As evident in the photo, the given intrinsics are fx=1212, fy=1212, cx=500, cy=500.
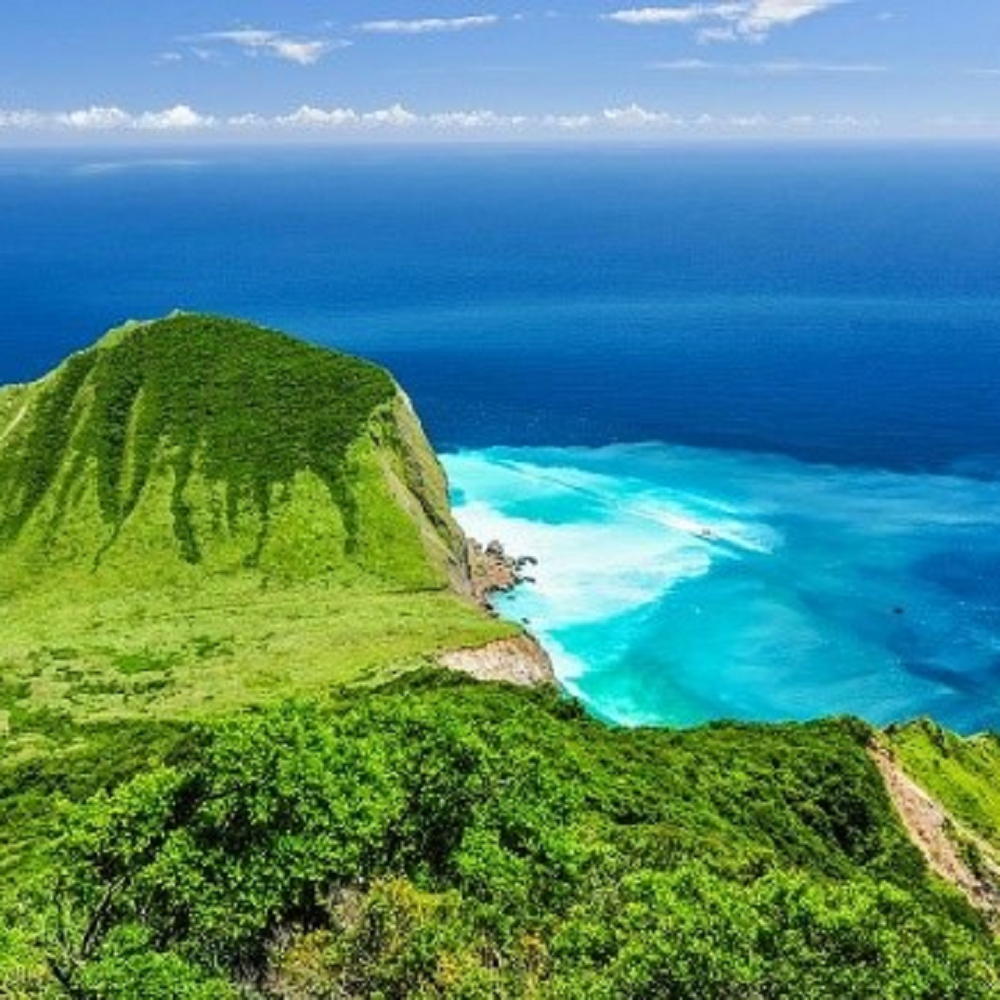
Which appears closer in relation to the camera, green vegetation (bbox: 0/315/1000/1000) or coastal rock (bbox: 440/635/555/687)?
green vegetation (bbox: 0/315/1000/1000)

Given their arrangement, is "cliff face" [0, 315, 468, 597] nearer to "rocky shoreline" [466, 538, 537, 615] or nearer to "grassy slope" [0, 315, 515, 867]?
"grassy slope" [0, 315, 515, 867]

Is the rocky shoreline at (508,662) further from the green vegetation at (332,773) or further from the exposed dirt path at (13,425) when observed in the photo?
the exposed dirt path at (13,425)

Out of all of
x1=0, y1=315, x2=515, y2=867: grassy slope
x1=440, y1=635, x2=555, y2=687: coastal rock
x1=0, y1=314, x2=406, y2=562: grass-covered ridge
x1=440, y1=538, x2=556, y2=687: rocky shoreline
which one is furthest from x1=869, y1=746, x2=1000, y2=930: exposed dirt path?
x1=0, y1=314, x2=406, y2=562: grass-covered ridge

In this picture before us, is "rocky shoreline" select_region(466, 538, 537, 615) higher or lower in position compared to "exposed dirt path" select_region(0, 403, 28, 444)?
lower

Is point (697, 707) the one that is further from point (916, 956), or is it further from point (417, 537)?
point (916, 956)

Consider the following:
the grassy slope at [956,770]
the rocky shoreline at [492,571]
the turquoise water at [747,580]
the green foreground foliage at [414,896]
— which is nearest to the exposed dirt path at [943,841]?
the grassy slope at [956,770]

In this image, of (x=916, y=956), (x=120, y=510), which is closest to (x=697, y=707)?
(x=120, y=510)
